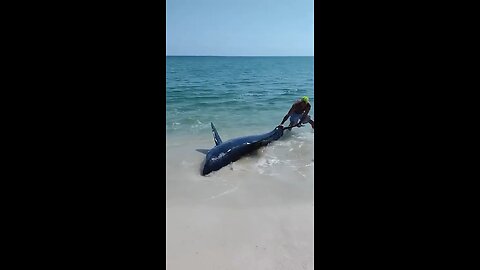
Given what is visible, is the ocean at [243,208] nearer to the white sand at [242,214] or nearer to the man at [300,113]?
the white sand at [242,214]

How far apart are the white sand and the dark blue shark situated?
14 centimetres

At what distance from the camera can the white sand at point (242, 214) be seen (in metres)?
2.94

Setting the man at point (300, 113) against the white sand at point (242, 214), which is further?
the man at point (300, 113)

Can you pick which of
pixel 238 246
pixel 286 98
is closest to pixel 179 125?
pixel 238 246

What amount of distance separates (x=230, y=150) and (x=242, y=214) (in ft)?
7.68

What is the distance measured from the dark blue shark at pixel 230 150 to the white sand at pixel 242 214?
139 mm

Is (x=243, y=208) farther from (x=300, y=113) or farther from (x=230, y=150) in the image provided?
(x=300, y=113)

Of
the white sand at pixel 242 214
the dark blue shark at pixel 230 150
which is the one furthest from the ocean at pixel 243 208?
the dark blue shark at pixel 230 150

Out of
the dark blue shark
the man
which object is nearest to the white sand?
the dark blue shark

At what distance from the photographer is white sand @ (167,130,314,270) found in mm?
2941
